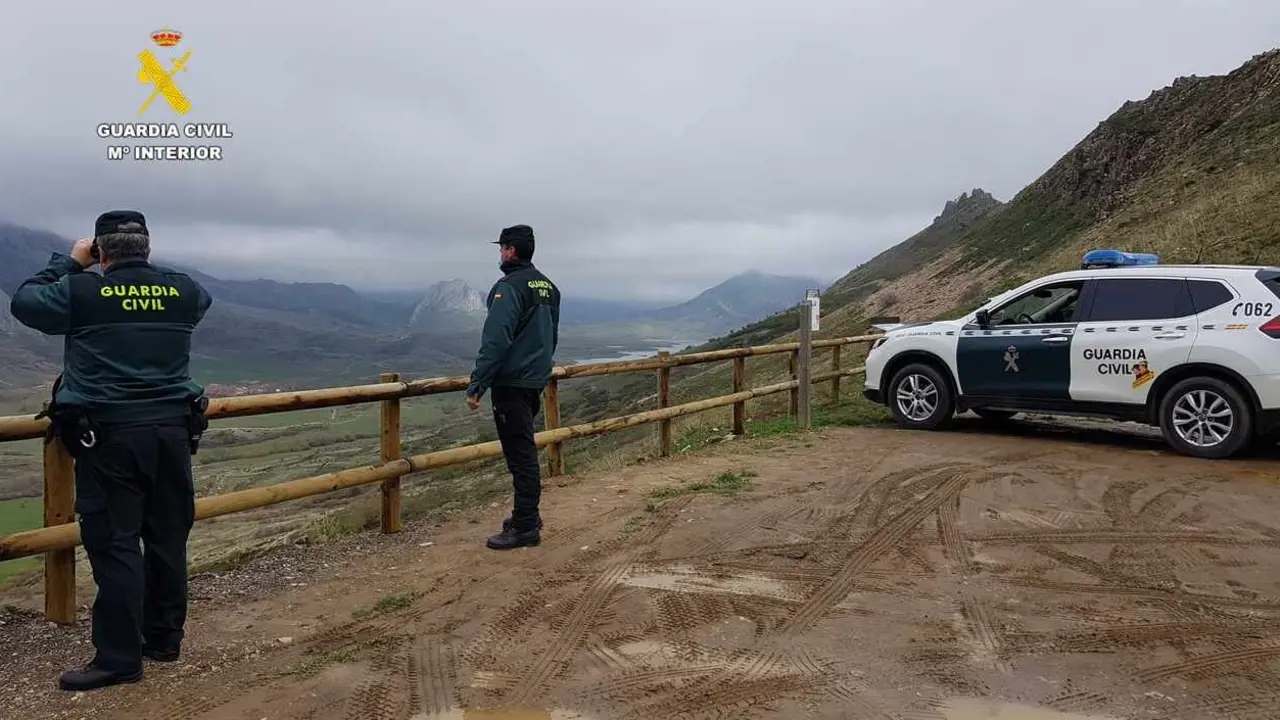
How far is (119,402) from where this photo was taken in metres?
3.56

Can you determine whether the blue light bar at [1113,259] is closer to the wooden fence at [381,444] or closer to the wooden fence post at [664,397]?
the wooden fence at [381,444]

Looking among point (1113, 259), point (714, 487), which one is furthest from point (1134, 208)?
point (714, 487)

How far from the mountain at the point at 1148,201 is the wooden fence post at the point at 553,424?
13624mm

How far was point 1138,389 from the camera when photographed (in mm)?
8172

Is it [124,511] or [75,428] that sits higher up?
[75,428]

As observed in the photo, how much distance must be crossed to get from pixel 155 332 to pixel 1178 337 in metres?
8.25

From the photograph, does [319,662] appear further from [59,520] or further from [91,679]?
[59,520]

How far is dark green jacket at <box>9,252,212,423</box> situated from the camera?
11.4 ft

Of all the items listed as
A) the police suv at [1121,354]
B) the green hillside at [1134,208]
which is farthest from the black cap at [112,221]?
the green hillside at [1134,208]

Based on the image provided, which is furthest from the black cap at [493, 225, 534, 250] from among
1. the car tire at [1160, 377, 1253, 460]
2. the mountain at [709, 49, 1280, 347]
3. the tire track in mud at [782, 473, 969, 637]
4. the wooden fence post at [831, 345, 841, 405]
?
the mountain at [709, 49, 1280, 347]

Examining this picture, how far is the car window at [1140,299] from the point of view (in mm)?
7986

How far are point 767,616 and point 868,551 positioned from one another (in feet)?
4.36

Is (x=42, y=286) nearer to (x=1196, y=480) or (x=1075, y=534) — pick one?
(x=1075, y=534)

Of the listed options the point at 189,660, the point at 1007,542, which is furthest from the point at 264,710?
the point at 1007,542
